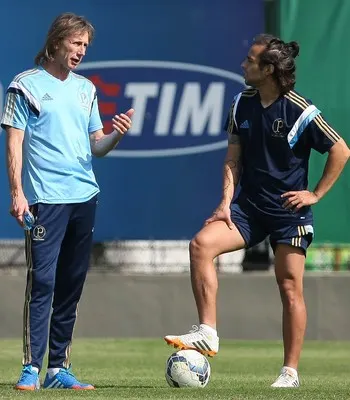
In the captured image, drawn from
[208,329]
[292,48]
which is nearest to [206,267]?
[208,329]

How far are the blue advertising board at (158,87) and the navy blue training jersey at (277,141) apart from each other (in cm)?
462

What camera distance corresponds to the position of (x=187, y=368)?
7766 millimetres

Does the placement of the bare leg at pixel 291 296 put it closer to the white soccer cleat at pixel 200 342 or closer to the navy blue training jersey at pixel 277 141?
the navy blue training jersey at pixel 277 141

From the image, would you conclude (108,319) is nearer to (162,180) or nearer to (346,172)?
(162,180)

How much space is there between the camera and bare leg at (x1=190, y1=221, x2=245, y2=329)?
7.93 meters

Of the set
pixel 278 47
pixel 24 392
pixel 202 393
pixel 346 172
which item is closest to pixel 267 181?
pixel 278 47

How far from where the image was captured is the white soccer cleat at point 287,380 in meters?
8.00

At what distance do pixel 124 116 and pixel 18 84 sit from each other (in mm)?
658

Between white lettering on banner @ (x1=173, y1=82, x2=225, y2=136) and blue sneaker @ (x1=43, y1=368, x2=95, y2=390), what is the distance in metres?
5.30

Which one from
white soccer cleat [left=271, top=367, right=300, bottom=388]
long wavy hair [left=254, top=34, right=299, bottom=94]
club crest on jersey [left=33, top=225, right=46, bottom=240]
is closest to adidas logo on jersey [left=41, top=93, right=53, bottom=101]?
club crest on jersey [left=33, top=225, right=46, bottom=240]

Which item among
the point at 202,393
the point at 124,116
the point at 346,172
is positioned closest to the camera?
the point at 202,393

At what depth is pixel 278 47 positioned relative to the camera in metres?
8.18

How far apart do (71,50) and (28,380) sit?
1915mm

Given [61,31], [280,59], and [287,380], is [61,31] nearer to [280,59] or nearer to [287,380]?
[280,59]
